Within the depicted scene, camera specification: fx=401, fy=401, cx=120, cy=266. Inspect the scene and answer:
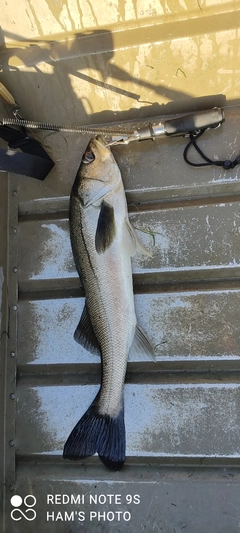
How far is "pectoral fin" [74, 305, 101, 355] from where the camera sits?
239 cm

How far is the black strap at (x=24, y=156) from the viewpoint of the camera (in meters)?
2.45

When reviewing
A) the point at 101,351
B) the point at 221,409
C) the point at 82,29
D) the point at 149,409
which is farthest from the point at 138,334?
the point at 82,29

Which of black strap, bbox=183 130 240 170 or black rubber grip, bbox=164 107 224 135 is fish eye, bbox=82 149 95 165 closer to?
black rubber grip, bbox=164 107 224 135

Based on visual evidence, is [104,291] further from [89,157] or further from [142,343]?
[89,157]

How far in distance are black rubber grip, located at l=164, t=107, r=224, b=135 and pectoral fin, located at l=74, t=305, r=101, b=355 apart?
1182 millimetres

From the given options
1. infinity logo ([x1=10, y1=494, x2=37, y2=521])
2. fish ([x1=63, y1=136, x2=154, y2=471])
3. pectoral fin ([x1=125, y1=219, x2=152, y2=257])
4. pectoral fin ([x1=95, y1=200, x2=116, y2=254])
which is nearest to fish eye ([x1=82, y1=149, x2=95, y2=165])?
fish ([x1=63, y1=136, x2=154, y2=471])

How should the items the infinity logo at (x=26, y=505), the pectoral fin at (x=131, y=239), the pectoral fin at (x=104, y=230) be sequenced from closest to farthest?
the pectoral fin at (x=104, y=230) → the pectoral fin at (x=131, y=239) → the infinity logo at (x=26, y=505)

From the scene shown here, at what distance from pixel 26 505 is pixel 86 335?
3.86 ft

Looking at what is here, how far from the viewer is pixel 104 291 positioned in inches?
90.0

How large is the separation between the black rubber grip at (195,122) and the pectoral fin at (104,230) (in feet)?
2.02

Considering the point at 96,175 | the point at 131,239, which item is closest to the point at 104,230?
the point at 131,239

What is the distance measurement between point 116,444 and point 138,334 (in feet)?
2.06

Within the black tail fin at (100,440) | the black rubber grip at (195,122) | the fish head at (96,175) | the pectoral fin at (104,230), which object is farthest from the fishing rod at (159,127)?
the black tail fin at (100,440)

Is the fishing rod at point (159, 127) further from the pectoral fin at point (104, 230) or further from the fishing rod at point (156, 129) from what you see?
the pectoral fin at point (104, 230)
